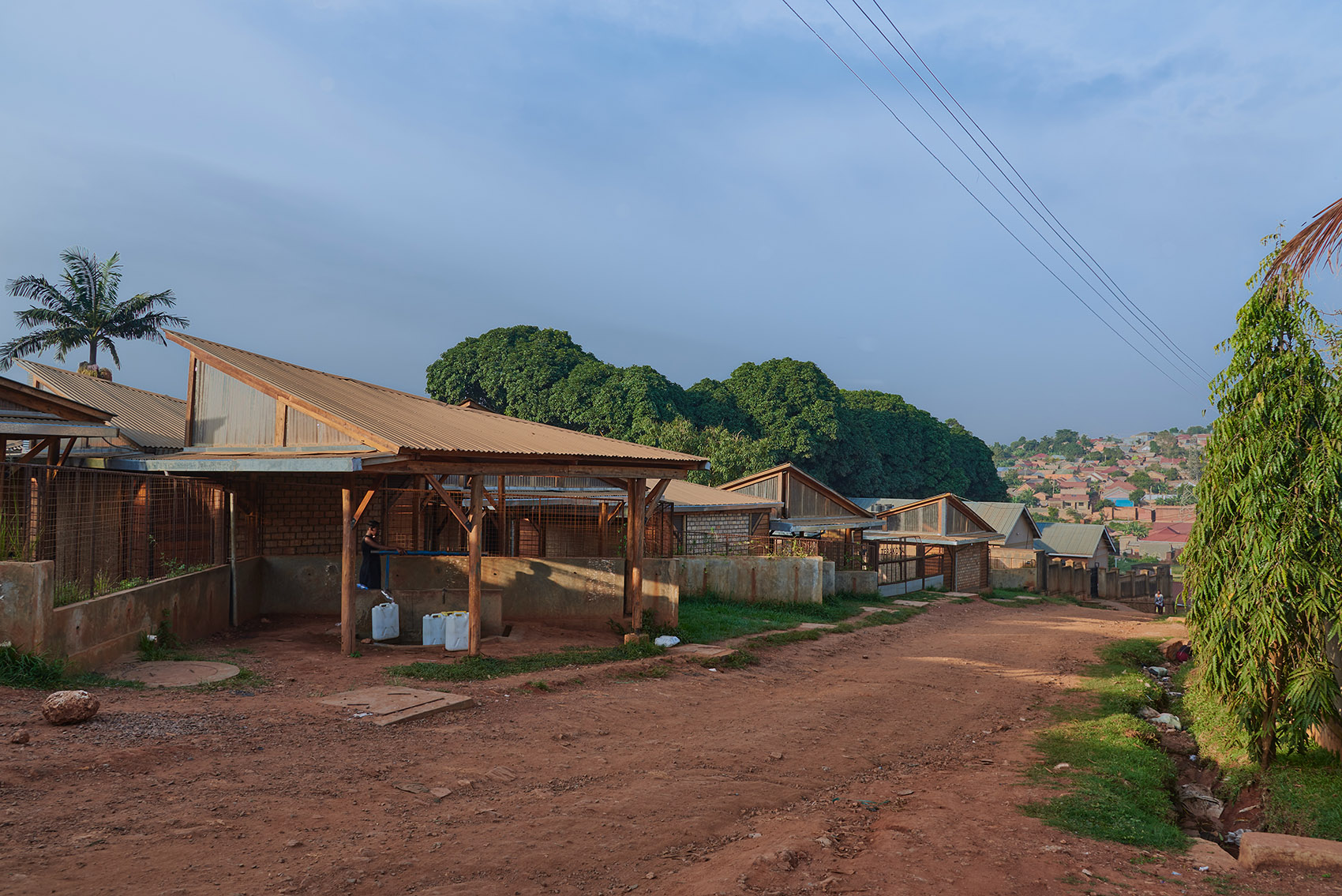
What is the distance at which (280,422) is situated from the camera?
12.1m

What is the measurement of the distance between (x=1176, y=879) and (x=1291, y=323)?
5.81 m

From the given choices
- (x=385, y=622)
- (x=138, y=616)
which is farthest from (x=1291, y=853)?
(x=138, y=616)

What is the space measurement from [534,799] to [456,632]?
6.17m

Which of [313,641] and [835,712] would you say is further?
[313,641]

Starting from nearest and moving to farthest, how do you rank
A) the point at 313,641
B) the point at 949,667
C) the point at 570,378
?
1. the point at 313,641
2. the point at 949,667
3. the point at 570,378

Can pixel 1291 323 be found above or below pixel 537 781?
above

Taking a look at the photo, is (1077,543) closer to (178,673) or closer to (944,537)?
(944,537)

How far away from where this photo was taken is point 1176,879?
5.79 m

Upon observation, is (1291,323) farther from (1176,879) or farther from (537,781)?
(537,781)

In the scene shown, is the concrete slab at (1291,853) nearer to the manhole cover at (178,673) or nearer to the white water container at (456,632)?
the white water container at (456,632)

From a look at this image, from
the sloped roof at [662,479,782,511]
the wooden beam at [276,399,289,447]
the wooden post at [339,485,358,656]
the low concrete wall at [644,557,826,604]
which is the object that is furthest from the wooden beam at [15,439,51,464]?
the sloped roof at [662,479,782,511]

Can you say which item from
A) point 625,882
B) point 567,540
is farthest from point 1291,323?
point 567,540

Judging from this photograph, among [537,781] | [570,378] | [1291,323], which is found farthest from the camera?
[570,378]

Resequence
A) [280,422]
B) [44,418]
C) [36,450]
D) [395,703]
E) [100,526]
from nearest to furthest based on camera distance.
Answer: [395,703] → [100,526] → [280,422] → [44,418] → [36,450]
